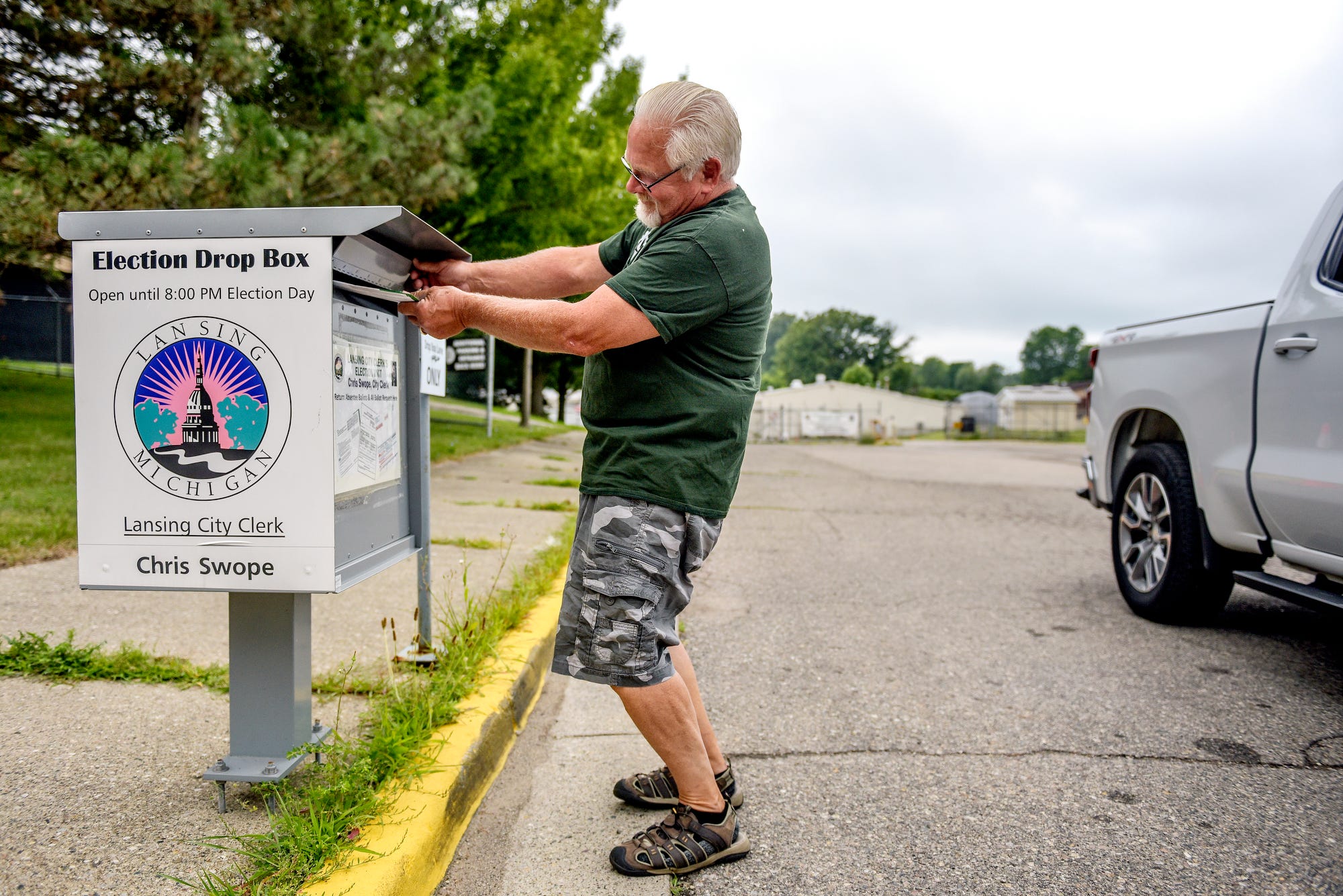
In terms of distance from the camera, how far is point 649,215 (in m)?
2.45

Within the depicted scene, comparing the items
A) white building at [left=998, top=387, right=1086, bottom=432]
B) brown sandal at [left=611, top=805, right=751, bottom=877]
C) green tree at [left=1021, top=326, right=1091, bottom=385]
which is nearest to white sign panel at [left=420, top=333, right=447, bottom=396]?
brown sandal at [left=611, top=805, right=751, bottom=877]

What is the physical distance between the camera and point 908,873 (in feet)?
7.70

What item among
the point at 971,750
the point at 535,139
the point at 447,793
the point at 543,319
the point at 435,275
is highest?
the point at 535,139

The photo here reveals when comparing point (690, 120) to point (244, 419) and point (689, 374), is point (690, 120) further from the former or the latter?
point (244, 419)

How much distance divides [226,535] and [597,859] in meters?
1.28

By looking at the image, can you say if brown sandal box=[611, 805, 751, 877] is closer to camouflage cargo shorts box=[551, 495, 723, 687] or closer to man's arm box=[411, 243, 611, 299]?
camouflage cargo shorts box=[551, 495, 723, 687]

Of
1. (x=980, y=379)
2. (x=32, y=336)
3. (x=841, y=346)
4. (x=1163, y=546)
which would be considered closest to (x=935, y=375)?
(x=980, y=379)

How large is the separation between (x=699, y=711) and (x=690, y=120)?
5.23ft

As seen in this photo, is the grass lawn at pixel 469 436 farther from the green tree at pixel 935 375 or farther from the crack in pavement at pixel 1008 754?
the green tree at pixel 935 375

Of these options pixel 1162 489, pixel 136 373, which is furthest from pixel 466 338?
pixel 136 373

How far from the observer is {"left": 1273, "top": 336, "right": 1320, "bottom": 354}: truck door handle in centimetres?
360

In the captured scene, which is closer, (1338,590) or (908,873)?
(908,873)

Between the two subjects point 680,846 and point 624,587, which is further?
point 680,846

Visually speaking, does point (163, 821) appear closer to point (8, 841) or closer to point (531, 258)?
point (8, 841)
